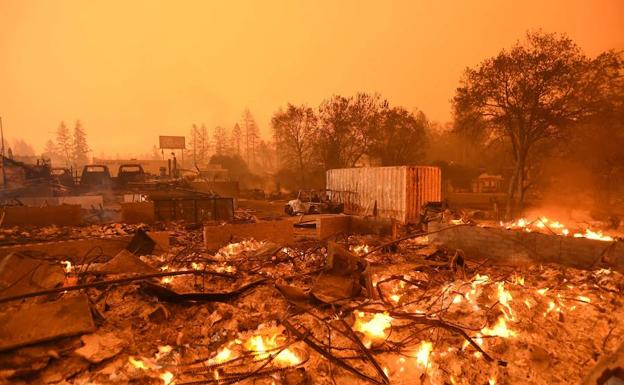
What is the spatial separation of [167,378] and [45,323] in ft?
5.50

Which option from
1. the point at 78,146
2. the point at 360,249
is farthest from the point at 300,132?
the point at 78,146

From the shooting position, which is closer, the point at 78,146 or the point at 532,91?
the point at 532,91

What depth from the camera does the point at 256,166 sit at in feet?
300

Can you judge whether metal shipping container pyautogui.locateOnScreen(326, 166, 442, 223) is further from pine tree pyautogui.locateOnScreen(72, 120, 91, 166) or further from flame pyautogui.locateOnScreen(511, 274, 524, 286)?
pine tree pyautogui.locateOnScreen(72, 120, 91, 166)

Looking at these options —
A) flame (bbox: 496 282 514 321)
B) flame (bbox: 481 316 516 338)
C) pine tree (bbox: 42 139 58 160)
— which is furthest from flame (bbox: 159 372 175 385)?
pine tree (bbox: 42 139 58 160)

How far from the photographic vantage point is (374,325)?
4.82 meters

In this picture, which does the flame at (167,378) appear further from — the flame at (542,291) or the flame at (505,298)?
the flame at (542,291)

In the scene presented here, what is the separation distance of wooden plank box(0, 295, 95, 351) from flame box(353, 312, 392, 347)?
11.5 feet

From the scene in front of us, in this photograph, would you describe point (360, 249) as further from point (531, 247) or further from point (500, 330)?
point (500, 330)

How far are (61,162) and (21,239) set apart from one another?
10537cm

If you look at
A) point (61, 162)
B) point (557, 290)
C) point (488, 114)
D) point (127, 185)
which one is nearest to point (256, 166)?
point (61, 162)

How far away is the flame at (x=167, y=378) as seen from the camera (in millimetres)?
3576

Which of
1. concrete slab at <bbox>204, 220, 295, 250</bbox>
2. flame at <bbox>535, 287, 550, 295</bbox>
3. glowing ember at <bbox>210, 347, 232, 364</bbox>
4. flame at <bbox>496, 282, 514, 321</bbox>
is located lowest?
flame at <bbox>535, 287, 550, 295</bbox>

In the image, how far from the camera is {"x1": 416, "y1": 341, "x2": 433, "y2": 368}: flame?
13.3ft
